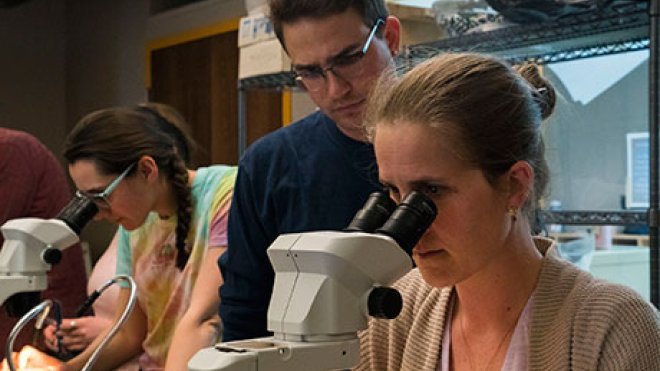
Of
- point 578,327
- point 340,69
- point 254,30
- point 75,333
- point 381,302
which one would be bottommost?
point 75,333

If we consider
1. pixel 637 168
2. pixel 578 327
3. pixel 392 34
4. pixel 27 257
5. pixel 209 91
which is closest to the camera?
pixel 578 327

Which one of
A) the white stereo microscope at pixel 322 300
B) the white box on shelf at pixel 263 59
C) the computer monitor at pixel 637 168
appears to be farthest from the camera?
the white box on shelf at pixel 263 59

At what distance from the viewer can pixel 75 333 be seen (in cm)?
197

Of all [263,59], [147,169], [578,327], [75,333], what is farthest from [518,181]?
[263,59]

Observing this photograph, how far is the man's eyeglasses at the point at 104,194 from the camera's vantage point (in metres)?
1.87

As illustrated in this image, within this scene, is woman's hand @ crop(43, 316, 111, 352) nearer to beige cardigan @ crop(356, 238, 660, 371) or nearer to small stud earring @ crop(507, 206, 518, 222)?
beige cardigan @ crop(356, 238, 660, 371)

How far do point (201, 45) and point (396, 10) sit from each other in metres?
2.20

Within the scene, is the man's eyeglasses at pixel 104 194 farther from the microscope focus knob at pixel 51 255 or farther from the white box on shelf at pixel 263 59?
the white box on shelf at pixel 263 59

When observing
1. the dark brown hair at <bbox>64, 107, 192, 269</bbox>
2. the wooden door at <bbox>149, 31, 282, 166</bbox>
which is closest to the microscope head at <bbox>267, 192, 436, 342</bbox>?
the dark brown hair at <bbox>64, 107, 192, 269</bbox>

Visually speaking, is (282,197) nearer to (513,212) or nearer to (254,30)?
(513,212)

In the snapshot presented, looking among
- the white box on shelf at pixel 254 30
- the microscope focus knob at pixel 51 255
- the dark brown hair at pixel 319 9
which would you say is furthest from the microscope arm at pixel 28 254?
the white box on shelf at pixel 254 30

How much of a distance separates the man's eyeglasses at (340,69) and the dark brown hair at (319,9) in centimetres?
2

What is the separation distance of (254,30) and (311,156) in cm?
117

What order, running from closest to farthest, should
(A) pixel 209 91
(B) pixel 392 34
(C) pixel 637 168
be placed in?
1. (B) pixel 392 34
2. (C) pixel 637 168
3. (A) pixel 209 91
